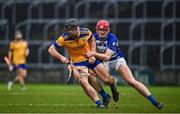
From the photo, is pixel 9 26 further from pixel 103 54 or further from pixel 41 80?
pixel 103 54

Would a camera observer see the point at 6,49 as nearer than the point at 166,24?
No

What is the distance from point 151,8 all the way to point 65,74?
227 inches

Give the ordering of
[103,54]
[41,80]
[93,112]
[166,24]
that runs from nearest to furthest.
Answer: [93,112]
[103,54]
[166,24]
[41,80]

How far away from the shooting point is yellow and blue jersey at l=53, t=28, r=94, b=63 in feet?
58.0

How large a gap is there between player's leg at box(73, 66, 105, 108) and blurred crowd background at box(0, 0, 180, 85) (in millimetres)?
20358

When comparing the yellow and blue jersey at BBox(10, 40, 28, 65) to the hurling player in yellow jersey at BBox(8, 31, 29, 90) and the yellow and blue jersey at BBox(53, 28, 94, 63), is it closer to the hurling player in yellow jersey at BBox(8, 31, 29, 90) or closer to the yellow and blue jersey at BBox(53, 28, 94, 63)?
the hurling player in yellow jersey at BBox(8, 31, 29, 90)

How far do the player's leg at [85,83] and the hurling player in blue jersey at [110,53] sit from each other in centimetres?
53

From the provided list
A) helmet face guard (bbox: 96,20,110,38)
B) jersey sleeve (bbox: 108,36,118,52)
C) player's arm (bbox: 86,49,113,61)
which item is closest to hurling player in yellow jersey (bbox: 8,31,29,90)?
helmet face guard (bbox: 96,20,110,38)

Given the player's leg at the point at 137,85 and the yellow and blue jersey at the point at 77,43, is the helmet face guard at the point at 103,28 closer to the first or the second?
the yellow and blue jersey at the point at 77,43

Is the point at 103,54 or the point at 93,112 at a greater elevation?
the point at 103,54

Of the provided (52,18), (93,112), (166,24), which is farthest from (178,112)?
(52,18)

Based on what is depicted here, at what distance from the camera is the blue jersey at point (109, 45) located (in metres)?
17.5

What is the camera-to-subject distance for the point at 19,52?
107 ft

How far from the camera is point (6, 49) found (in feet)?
134
